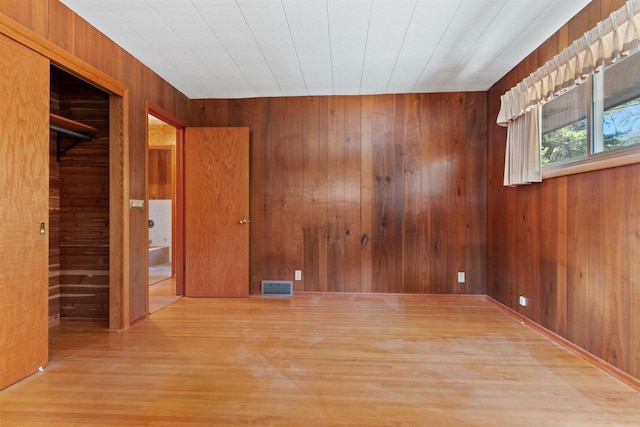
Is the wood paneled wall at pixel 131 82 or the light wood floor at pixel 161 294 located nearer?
the wood paneled wall at pixel 131 82

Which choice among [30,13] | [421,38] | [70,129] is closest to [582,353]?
[421,38]

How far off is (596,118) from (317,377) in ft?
8.23

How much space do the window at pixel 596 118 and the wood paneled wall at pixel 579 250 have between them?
176mm

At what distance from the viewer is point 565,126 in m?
2.30

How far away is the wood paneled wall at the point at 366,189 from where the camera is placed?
3531 millimetres

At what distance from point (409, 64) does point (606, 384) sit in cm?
278

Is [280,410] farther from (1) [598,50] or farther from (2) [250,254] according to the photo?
(1) [598,50]

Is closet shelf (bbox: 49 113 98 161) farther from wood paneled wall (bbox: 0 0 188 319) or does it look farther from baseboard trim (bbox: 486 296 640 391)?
baseboard trim (bbox: 486 296 640 391)

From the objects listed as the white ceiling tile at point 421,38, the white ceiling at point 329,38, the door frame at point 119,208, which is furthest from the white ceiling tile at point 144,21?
the white ceiling tile at point 421,38

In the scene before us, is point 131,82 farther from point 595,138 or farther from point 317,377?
point 595,138

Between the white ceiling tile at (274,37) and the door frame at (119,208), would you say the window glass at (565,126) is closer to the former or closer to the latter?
the white ceiling tile at (274,37)

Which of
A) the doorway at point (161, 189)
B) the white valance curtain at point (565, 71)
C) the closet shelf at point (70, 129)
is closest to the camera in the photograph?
the white valance curtain at point (565, 71)

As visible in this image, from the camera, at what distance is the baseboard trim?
1.75m

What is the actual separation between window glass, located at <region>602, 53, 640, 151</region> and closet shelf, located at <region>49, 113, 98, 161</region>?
151 inches
